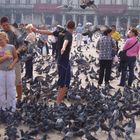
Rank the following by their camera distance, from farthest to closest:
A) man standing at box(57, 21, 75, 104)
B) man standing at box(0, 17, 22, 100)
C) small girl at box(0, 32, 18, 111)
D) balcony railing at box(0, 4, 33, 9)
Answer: balcony railing at box(0, 4, 33, 9)
man standing at box(57, 21, 75, 104)
man standing at box(0, 17, 22, 100)
small girl at box(0, 32, 18, 111)

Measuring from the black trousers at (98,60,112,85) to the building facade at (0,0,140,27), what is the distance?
246 ft

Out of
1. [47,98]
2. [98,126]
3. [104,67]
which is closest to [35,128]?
[98,126]

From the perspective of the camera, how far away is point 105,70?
38.0ft

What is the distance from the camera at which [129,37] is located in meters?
11.4

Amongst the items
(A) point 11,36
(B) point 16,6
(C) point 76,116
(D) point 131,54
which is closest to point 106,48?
(D) point 131,54

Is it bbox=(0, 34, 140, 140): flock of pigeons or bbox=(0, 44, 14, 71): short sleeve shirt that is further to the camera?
bbox=(0, 44, 14, 71): short sleeve shirt

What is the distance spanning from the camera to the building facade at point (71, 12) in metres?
89.0

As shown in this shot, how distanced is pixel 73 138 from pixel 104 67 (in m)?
4.39

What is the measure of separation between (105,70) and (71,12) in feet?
263

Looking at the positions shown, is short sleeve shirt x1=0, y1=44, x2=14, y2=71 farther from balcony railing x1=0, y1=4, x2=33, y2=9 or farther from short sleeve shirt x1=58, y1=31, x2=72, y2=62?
balcony railing x1=0, y1=4, x2=33, y2=9

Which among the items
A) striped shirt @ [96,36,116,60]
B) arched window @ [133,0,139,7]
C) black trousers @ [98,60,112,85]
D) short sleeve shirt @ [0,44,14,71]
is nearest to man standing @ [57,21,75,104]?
short sleeve shirt @ [0,44,14,71]

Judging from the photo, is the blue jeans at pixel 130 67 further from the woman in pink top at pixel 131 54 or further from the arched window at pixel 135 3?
the arched window at pixel 135 3

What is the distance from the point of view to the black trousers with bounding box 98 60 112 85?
11266mm

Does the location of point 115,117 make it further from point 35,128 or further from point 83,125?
point 35,128
